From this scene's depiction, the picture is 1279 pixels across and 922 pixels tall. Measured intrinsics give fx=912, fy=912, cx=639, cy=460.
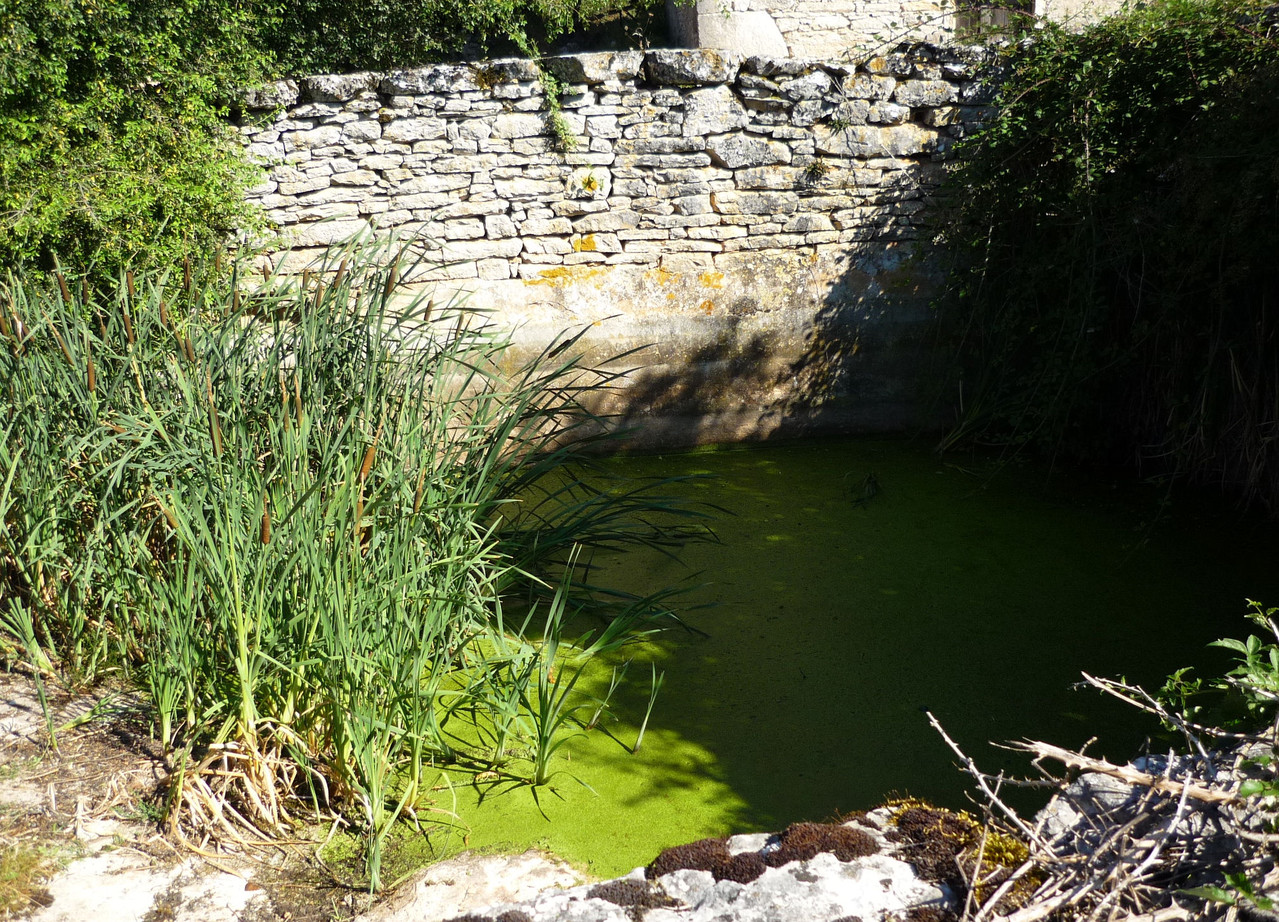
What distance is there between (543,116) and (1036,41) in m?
2.20

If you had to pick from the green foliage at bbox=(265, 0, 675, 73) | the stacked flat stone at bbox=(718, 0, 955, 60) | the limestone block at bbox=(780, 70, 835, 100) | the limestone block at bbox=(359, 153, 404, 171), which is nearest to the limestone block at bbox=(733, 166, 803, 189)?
the limestone block at bbox=(780, 70, 835, 100)

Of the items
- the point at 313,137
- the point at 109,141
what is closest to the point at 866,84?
the point at 313,137

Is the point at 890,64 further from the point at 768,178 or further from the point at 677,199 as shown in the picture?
the point at 677,199

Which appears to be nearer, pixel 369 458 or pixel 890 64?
pixel 369 458

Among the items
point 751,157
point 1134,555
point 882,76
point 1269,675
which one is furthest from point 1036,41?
point 1269,675

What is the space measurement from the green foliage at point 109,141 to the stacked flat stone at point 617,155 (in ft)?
0.81

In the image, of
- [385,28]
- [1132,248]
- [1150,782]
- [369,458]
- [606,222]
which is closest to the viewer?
[1150,782]

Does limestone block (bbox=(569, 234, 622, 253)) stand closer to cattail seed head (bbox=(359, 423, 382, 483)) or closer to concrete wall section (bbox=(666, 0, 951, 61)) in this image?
cattail seed head (bbox=(359, 423, 382, 483))

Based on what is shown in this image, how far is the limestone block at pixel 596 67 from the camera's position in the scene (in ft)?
13.1

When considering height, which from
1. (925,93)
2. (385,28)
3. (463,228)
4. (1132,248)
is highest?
(385,28)

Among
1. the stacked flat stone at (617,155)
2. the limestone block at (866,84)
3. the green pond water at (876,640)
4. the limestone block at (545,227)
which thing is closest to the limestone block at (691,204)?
the stacked flat stone at (617,155)

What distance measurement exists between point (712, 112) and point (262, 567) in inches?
123

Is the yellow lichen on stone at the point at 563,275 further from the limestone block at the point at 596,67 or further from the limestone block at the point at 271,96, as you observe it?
the limestone block at the point at 271,96

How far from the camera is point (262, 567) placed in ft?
6.11
